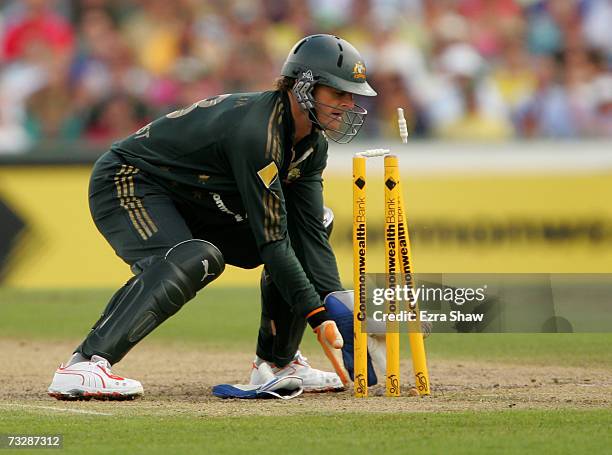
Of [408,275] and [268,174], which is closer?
[268,174]

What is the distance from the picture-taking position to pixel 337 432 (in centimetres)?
582

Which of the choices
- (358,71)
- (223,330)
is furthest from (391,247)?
(223,330)

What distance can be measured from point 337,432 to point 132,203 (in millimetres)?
2246

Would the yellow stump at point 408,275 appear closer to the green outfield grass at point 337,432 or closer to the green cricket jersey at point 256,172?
the green cricket jersey at point 256,172

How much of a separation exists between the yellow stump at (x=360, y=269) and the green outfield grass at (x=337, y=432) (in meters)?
0.77

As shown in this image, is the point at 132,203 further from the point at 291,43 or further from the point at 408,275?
the point at 291,43

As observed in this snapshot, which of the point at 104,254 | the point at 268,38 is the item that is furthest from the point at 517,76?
the point at 104,254

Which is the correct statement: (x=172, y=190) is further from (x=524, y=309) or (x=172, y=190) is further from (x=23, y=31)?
(x=23, y=31)

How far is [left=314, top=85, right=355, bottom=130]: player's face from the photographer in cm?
706

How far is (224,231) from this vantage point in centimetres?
783

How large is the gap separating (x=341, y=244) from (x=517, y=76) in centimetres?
432
